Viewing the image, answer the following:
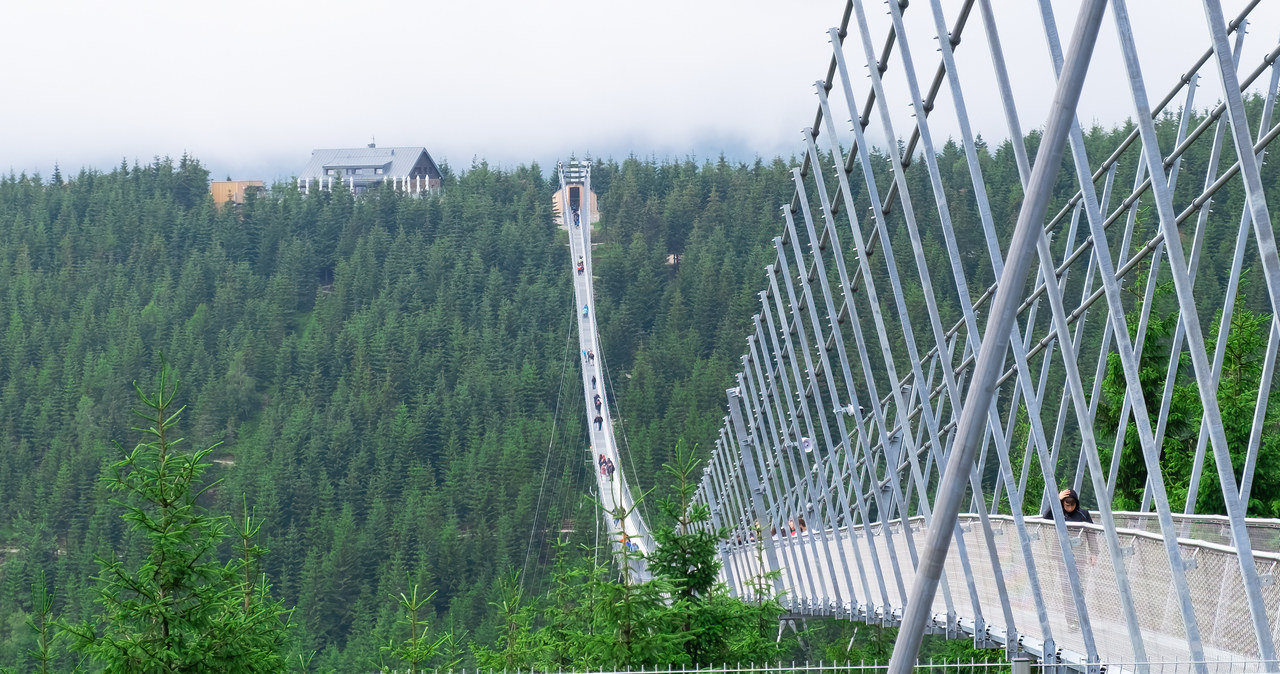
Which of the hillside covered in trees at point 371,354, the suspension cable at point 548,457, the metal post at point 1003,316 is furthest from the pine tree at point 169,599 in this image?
the suspension cable at point 548,457

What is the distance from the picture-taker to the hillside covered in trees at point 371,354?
89.5 m

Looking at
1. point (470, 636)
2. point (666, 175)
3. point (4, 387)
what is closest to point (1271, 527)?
point (470, 636)

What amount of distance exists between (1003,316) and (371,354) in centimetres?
12065

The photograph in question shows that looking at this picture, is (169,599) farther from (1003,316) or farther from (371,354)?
(371,354)

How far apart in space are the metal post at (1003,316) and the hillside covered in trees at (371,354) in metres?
64.6

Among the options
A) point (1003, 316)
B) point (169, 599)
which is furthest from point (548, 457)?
point (1003, 316)

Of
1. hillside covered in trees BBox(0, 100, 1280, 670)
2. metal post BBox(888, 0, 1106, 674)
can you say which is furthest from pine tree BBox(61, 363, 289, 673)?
hillside covered in trees BBox(0, 100, 1280, 670)

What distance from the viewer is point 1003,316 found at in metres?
4.94

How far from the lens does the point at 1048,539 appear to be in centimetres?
1057

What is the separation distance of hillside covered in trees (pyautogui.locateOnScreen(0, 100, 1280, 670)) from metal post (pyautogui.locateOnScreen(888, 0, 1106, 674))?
64.6m

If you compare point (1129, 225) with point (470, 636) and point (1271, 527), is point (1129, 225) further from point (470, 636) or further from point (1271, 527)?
point (470, 636)

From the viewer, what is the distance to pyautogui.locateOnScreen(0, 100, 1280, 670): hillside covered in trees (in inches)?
3524

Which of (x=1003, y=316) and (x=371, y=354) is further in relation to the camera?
(x=371, y=354)

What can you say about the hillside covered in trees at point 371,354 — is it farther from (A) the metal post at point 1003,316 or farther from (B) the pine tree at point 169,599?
(A) the metal post at point 1003,316
